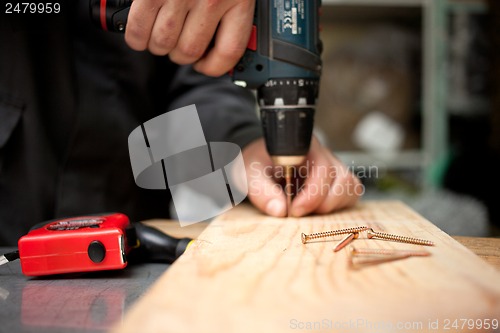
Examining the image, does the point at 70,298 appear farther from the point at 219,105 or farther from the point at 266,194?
the point at 219,105

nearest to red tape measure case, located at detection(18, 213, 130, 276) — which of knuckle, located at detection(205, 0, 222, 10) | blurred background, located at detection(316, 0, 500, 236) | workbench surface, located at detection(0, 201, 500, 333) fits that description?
workbench surface, located at detection(0, 201, 500, 333)

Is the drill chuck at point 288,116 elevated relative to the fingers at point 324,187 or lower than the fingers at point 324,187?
elevated

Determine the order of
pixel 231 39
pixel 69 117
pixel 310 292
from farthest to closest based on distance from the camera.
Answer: pixel 69 117, pixel 231 39, pixel 310 292

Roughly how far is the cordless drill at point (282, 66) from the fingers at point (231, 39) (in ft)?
0.07

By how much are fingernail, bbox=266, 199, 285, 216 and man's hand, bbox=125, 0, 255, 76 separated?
0.29 metres

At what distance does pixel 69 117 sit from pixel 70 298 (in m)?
0.67

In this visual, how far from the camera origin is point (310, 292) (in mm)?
523

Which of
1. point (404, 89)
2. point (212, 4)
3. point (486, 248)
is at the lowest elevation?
point (486, 248)

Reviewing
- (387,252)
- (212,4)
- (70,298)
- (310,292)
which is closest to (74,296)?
(70,298)

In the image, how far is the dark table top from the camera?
1.81 feet

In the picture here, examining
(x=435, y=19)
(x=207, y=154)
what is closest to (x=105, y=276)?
(x=207, y=154)

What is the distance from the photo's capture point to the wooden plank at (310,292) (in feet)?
1.54

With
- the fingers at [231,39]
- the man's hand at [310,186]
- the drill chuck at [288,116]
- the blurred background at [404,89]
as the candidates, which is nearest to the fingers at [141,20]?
the fingers at [231,39]

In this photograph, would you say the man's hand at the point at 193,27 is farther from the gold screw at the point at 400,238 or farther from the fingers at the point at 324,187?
the gold screw at the point at 400,238
